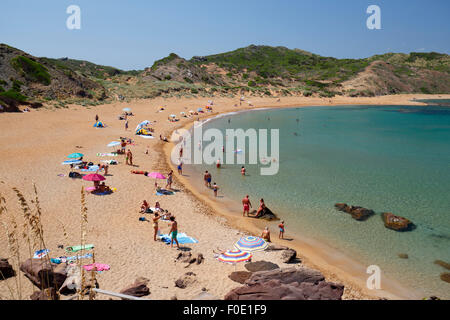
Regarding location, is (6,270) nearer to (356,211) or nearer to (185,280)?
(185,280)

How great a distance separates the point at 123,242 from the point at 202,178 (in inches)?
443

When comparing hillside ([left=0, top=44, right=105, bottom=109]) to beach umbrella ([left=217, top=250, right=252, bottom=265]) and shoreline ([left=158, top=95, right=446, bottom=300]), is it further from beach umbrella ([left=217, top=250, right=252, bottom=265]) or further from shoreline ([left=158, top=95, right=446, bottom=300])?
beach umbrella ([left=217, top=250, right=252, bottom=265])

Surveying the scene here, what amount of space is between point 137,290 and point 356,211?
43.5ft

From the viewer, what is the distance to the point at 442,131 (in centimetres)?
4912

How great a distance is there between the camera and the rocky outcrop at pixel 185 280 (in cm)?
909

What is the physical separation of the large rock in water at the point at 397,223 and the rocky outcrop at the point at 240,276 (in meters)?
9.51

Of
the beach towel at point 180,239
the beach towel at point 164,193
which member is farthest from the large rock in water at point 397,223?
the beach towel at point 164,193

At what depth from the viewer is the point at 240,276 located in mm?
9984

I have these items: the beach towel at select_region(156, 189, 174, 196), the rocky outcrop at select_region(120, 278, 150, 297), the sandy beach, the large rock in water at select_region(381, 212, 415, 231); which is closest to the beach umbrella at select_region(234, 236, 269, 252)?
the sandy beach

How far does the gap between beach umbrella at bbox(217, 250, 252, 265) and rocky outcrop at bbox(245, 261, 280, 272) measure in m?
0.45

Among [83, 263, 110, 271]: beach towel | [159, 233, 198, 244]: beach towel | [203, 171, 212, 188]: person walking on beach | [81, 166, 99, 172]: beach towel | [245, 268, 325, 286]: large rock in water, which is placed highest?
[81, 166, 99, 172]: beach towel

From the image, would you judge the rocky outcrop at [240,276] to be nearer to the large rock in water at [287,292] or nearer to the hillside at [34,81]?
the large rock in water at [287,292]

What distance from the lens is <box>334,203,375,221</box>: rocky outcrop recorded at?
16375 mm
